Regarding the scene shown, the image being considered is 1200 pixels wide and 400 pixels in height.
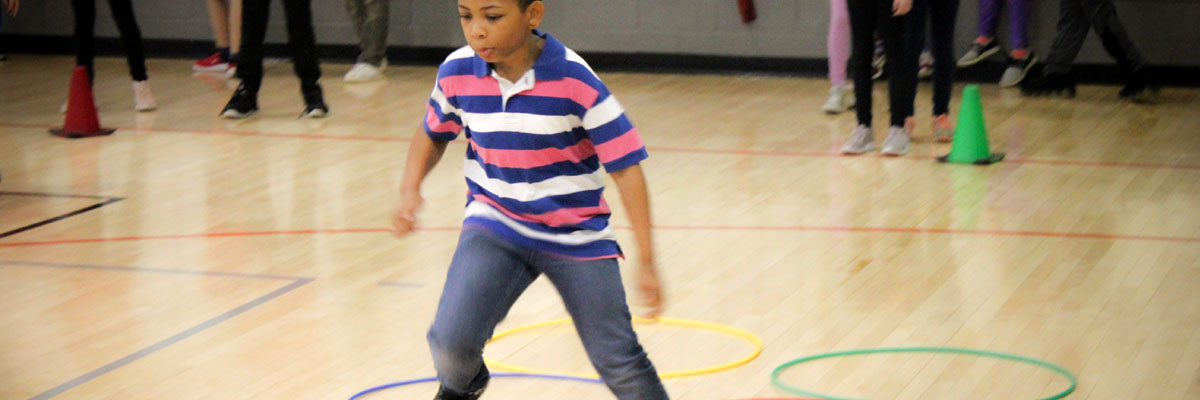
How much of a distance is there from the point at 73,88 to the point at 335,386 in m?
4.37

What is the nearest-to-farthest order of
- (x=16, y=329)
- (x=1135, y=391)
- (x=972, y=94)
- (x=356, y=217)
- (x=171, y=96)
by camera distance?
(x=1135, y=391) < (x=16, y=329) < (x=356, y=217) < (x=972, y=94) < (x=171, y=96)

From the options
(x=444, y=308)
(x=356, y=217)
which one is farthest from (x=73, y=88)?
(x=444, y=308)

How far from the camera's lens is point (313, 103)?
7.61 m

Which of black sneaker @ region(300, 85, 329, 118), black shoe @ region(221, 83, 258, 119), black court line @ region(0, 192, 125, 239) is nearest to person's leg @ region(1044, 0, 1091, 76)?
black sneaker @ region(300, 85, 329, 118)

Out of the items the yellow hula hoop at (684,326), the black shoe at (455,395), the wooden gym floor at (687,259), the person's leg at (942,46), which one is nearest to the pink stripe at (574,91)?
the black shoe at (455,395)

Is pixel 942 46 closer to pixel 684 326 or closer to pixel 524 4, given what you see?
pixel 684 326

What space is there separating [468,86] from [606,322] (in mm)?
499

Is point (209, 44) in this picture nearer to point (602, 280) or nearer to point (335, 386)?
point (335, 386)

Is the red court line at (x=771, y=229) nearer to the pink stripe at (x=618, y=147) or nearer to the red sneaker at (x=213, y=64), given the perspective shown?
the pink stripe at (x=618, y=147)

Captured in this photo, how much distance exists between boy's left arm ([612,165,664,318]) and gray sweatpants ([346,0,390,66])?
7.08 metres

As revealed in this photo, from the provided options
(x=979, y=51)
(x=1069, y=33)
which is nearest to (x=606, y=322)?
(x=1069, y=33)

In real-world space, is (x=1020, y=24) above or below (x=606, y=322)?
below

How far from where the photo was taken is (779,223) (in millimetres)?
5035

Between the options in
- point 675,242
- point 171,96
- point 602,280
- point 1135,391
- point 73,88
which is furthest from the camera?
point 171,96
